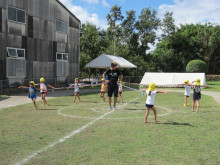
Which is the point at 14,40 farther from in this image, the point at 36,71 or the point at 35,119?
the point at 35,119

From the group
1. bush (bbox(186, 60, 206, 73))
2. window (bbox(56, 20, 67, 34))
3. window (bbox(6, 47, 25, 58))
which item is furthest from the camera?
bush (bbox(186, 60, 206, 73))

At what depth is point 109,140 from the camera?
6.49 m

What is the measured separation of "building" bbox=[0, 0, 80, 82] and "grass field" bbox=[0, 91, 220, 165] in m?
12.0

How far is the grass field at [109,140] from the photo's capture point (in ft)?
16.9

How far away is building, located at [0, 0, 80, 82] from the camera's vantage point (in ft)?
66.1

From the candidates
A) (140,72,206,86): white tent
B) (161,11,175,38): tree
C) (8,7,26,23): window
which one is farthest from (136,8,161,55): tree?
(8,7,26,23): window

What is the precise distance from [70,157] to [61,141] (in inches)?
49.9

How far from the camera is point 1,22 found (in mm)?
19500

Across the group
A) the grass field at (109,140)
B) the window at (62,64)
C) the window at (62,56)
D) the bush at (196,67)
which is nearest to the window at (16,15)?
the window at (62,56)

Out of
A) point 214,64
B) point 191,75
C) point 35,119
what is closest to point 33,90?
point 35,119

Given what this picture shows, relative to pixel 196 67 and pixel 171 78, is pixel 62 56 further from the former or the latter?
pixel 196 67

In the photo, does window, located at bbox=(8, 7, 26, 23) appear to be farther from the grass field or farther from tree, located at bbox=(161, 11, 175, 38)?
tree, located at bbox=(161, 11, 175, 38)

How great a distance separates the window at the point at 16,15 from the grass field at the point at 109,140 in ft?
43.7

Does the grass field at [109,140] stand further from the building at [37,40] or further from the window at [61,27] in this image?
the window at [61,27]
